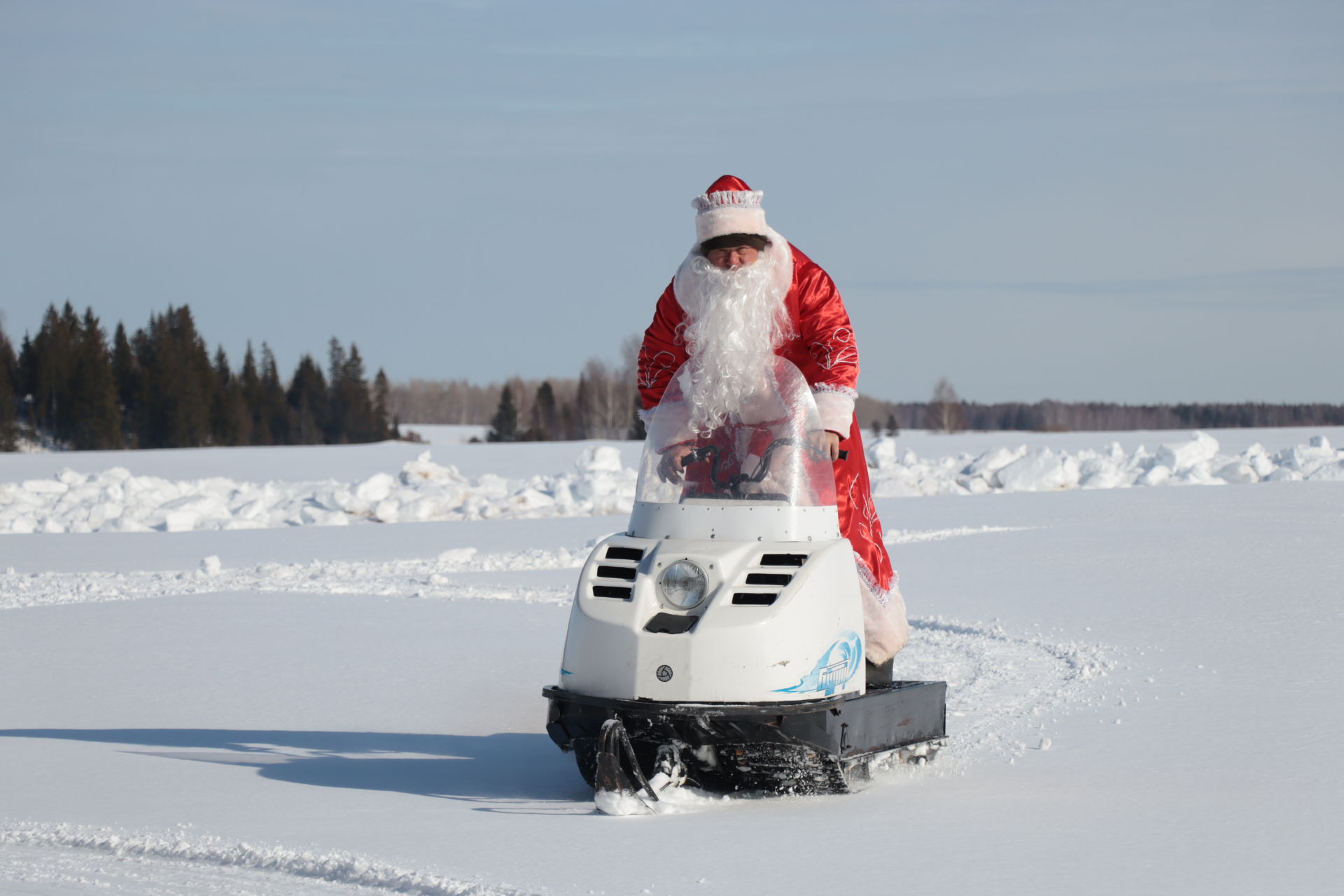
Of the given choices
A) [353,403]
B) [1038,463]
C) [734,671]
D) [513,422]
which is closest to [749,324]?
[734,671]

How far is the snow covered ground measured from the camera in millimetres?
3512

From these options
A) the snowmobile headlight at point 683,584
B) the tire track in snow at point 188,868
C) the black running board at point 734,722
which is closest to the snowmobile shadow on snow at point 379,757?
the black running board at point 734,722

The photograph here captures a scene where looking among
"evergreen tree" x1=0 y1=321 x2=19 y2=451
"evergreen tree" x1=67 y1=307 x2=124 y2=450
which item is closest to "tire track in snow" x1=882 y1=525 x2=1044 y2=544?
"evergreen tree" x1=0 y1=321 x2=19 y2=451

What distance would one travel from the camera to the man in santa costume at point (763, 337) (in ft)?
15.1

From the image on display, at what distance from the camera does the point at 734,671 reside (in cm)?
399

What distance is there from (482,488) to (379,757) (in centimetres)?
1344

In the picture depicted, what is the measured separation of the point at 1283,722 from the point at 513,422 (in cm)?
6265

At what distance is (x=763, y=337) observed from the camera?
466 centimetres

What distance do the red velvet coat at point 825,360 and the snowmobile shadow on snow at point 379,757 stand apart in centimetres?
124

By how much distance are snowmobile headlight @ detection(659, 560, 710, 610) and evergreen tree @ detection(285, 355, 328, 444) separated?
2663 inches

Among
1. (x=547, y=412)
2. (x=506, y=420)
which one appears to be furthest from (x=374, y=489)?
(x=547, y=412)

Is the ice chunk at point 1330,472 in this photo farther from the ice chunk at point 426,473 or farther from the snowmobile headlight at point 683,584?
the snowmobile headlight at point 683,584

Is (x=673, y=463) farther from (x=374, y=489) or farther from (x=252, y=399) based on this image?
(x=252, y=399)

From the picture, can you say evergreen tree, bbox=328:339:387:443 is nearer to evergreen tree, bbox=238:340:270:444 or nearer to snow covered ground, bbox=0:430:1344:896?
evergreen tree, bbox=238:340:270:444
